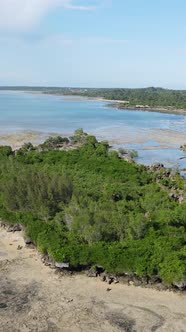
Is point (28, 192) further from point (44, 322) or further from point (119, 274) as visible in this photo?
point (44, 322)

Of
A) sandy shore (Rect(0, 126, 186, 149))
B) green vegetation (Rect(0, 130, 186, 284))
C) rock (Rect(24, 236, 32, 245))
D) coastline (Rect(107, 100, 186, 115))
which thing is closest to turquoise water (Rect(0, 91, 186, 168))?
sandy shore (Rect(0, 126, 186, 149))

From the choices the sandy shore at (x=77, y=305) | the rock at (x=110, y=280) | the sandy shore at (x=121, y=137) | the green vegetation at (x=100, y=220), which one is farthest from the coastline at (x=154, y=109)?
the sandy shore at (x=77, y=305)

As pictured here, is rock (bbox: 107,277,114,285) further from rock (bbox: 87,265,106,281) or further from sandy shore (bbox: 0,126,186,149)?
sandy shore (bbox: 0,126,186,149)

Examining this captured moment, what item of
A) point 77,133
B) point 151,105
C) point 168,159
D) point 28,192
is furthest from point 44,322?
point 151,105

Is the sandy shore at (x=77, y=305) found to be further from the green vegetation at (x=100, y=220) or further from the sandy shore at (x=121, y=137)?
the sandy shore at (x=121, y=137)

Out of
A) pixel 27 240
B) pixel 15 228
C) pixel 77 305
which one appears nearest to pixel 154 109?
pixel 15 228
